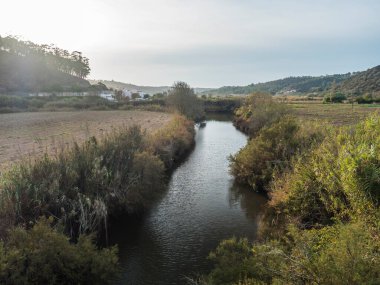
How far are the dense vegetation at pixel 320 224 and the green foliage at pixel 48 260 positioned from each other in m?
4.22

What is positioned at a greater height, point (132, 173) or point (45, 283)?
point (132, 173)

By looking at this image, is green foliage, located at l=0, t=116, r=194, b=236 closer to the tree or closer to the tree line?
the tree

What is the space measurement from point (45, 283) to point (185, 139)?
34.2 meters

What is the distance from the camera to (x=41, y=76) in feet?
461

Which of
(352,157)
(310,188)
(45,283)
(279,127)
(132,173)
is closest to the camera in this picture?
(45,283)

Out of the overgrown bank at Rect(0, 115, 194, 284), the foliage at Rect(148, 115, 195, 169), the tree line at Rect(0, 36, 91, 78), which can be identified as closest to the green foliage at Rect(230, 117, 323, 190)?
the overgrown bank at Rect(0, 115, 194, 284)

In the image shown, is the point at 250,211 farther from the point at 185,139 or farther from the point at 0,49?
the point at 0,49

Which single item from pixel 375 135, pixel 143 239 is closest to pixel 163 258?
pixel 143 239

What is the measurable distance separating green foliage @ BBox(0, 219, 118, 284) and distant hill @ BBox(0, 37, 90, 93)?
11263 cm

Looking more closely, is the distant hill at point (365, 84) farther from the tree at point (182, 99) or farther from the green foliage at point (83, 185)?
the green foliage at point (83, 185)

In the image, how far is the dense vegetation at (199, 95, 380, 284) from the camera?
29.5 ft

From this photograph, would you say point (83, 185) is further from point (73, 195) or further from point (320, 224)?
point (320, 224)

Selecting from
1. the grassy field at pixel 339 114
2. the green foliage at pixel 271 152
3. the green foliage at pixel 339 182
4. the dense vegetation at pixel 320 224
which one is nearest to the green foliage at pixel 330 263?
the dense vegetation at pixel 320 224

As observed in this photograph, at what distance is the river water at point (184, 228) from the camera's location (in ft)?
53.8
